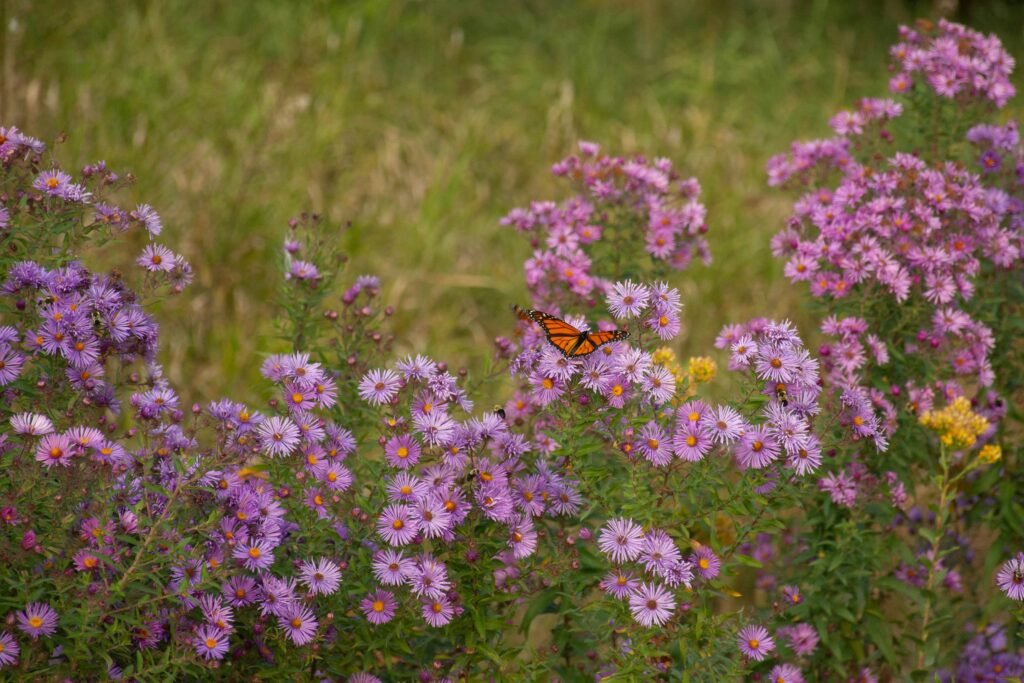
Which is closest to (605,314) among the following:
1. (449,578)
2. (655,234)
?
(655,234)

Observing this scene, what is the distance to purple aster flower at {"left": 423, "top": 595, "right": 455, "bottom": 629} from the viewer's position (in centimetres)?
221

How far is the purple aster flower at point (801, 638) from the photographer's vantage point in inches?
116

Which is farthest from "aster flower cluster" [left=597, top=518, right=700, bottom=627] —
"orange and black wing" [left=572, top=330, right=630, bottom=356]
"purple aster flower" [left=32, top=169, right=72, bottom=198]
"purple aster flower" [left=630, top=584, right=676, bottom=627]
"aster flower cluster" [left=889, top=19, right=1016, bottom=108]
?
"aster flower cluster" [left=889, top=19, right=1016, bottom=108]

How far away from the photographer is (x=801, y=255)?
3.13m

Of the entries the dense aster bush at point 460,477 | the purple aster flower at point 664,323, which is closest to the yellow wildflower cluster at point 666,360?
the dense aster bush at point 460,477

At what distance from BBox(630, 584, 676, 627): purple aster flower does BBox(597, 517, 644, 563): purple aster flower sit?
7 centimetres

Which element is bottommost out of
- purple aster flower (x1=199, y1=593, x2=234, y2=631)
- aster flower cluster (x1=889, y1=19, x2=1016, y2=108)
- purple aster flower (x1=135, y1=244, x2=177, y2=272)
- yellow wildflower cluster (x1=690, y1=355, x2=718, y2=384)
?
purple aster flower (x1=199, y1=593, x2=234, y2=631)

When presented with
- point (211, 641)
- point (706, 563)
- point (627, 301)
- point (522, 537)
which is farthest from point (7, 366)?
point (706, 563)

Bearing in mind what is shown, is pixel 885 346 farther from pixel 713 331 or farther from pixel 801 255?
pixel 713 331

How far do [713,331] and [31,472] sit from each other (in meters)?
3.89

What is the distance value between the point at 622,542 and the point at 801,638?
3.14 ft

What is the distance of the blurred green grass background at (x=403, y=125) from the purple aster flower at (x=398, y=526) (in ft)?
7.80

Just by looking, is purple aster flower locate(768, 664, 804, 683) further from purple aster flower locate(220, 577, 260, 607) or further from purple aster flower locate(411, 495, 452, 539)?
purple aster flower locate(220, 577, 260, 607)

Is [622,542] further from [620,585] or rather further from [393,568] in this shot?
[393,568]
